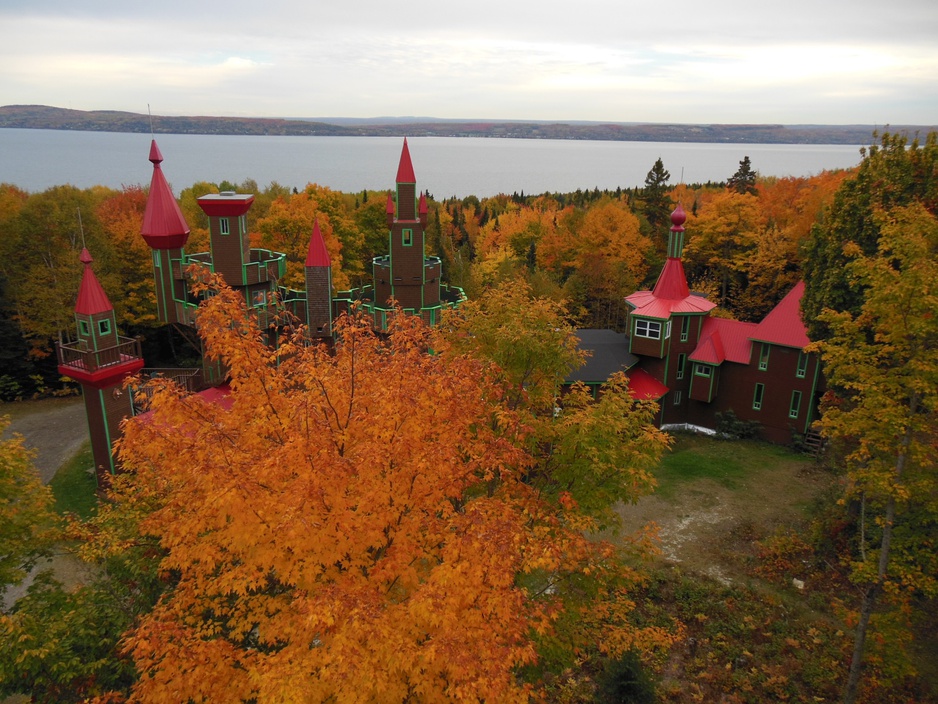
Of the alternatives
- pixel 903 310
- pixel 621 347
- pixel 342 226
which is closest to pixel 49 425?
pixel 342 226

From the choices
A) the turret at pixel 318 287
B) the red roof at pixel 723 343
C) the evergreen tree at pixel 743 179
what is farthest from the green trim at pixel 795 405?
the evergreen tree at pixel 743 179

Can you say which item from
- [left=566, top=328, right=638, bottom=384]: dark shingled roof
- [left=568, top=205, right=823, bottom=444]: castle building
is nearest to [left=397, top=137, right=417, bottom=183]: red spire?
[left=566, top=328, right=638, bottom=384]: dark shingled roof

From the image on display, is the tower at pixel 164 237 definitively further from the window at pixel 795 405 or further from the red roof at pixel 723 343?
the window at pixel 795 405

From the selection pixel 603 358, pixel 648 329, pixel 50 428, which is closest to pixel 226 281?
pixel 50 428

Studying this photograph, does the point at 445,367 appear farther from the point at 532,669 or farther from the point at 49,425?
the point at 49,425

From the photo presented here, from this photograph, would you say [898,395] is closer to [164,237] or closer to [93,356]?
[93,356]

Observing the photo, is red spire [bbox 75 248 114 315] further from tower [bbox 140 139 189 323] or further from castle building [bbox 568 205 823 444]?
castle building [bbox 568 205 823 444]

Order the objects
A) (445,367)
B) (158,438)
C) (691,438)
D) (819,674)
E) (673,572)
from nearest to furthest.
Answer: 1. (158,438)
2. (445,367)
3. (819,674)
4. (673,572)
5. (691,438)
